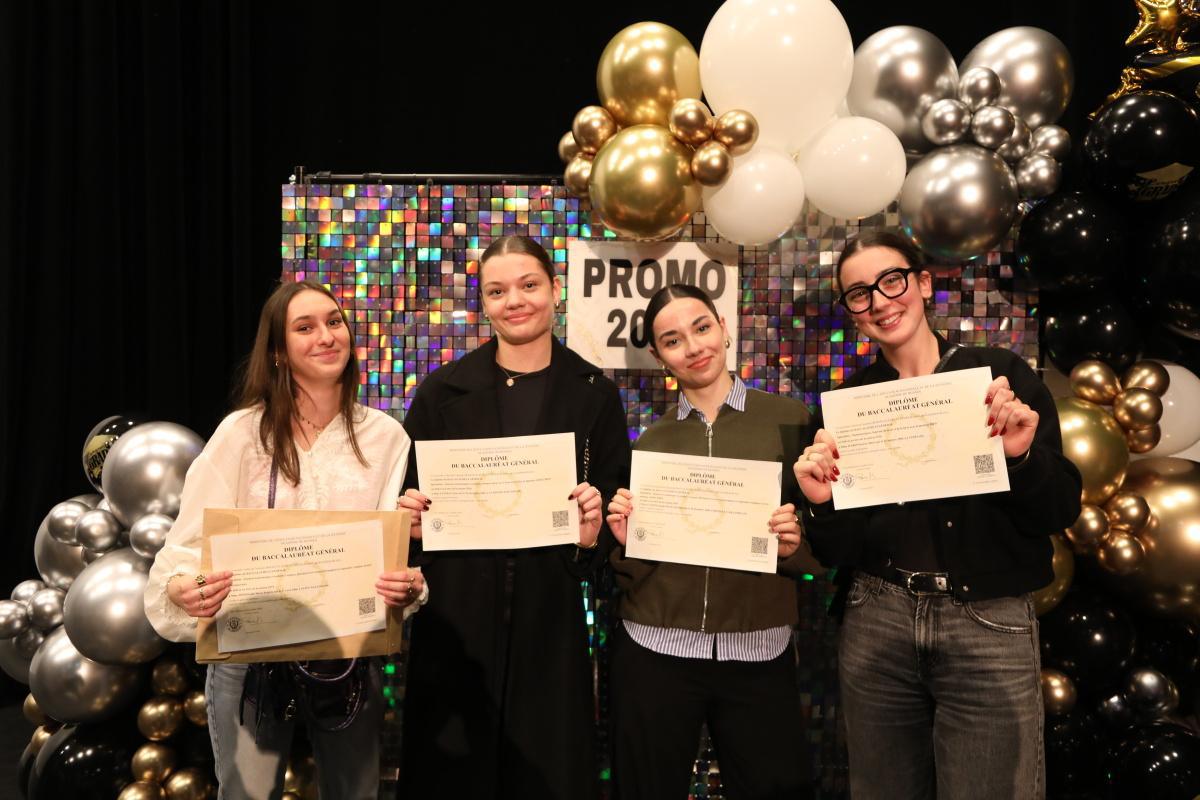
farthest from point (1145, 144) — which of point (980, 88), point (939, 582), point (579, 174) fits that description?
point (579, 174)

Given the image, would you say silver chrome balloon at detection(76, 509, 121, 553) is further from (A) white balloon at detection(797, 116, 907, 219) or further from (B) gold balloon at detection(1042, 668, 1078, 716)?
(B) gold balloon at detection(1042, 668, 1078, 716)

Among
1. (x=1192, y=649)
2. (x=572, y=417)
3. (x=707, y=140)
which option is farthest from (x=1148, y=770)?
(x=707, y=140)

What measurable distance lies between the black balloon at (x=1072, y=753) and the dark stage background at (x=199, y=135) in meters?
2.97

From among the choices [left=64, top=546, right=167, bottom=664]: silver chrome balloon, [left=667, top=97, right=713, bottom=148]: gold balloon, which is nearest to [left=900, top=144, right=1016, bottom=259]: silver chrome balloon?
[left=667, top=97, right=713, bottom=148]: gold balloon

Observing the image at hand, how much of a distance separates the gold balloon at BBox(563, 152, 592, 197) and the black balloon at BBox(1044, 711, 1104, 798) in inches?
91.2

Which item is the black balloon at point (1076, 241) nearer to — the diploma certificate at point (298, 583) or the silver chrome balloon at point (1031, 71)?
the silver chrome balloon at point (1031, 71)

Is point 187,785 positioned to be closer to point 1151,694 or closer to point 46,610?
point 46,610

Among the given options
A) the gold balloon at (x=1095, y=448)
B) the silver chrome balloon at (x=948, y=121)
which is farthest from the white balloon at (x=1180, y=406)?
the silver chrome balloon at (x=948, y=121)

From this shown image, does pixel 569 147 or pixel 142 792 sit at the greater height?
pixel 569 147

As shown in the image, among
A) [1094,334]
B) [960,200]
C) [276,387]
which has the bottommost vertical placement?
[276,387]

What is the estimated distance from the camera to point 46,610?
119 inches

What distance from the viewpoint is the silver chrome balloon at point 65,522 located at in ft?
9.94

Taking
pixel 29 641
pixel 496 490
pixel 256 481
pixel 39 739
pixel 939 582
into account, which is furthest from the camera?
pixel 29 641

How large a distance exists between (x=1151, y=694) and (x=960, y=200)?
1738mm
